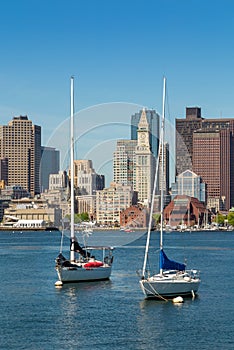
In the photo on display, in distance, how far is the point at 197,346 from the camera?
119 feet

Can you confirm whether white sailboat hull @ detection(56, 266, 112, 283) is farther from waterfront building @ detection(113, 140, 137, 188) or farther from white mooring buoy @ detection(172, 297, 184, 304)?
white mooring buoy @ detection(172, 297, 184, 304)

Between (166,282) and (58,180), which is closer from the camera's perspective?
(166,282)

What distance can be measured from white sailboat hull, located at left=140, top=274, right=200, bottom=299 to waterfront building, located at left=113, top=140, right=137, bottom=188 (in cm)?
977

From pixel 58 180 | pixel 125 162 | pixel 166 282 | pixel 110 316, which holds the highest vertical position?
pixel 125 162

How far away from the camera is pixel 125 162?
188 ft

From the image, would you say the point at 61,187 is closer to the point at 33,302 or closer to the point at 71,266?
the point at 71,266

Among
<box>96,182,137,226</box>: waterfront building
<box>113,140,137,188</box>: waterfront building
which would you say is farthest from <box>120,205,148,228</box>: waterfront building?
<box>113,140,137,188</box>: waterfront building

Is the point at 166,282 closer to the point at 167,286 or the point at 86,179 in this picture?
the point at 167,286

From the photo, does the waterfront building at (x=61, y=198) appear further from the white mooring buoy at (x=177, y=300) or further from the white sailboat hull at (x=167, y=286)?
the white mooring buoy at (x=177, y=300)

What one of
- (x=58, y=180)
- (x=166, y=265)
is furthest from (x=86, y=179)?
(x=166, y=265)

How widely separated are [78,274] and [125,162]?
8.06 m

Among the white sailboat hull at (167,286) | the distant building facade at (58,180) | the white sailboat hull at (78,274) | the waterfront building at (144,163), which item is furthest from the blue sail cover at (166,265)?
the distant building facade at (58,180)

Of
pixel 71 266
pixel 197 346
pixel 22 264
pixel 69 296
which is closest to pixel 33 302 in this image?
pixel 69 296

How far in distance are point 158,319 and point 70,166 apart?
1877 cm
